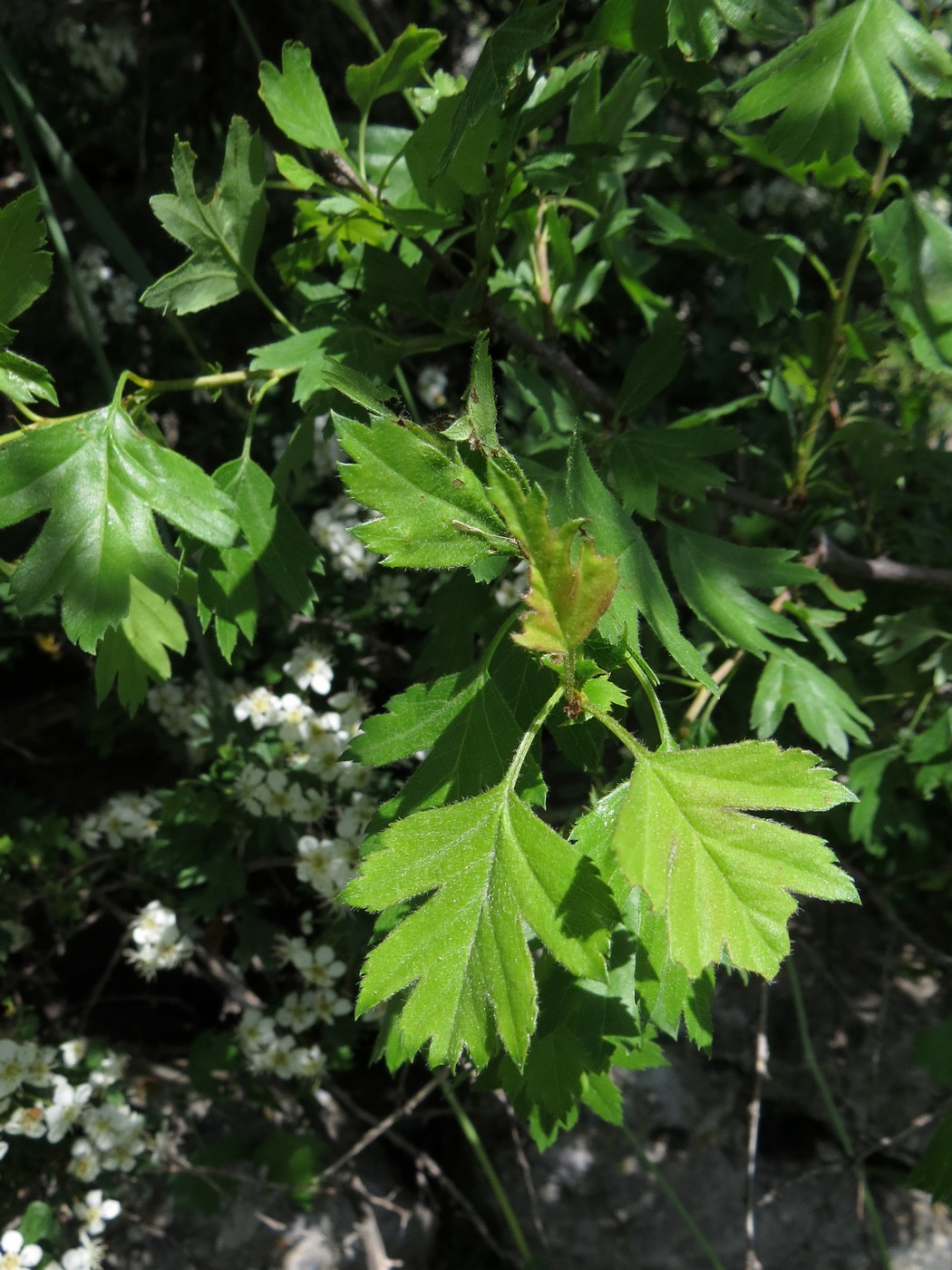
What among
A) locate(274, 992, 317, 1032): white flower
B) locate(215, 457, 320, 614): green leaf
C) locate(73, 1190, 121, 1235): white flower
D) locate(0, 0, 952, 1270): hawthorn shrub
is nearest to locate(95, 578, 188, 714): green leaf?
locate(0, 0, 952, 1270): hawthorn shrub

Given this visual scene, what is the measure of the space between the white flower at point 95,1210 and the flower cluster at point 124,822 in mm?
609

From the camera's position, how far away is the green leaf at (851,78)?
3.36ft

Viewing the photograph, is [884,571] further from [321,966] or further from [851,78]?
[321,966]

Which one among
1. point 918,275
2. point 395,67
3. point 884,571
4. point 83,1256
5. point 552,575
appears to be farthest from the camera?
point 83,1256

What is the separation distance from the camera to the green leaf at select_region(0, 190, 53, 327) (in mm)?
939

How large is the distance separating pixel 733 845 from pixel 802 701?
658 mm

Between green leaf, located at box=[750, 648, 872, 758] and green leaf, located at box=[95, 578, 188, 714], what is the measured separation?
30.5 inches

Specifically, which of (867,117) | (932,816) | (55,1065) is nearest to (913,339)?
(867,117)

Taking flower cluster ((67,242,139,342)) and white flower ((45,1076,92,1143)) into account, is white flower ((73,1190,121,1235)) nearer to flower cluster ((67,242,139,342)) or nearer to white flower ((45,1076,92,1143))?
white flower ((45,1076,92,1143))

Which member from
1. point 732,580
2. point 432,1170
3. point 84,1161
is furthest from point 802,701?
point 84,1161

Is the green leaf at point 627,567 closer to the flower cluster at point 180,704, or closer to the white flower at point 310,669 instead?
the white flower at point 310,669

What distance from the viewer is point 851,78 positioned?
3.38ft

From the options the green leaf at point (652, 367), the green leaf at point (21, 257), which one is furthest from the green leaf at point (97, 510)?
the green leaf at point (652, 367)

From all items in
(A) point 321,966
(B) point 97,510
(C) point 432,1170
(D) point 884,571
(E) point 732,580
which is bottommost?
(C) point 432,1170
